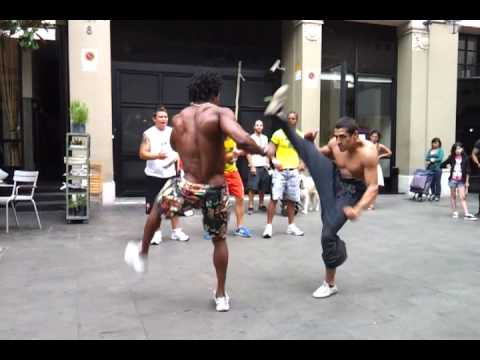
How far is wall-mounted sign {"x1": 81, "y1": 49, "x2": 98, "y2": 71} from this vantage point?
32.7ft

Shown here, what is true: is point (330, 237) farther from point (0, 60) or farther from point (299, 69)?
point (0, 60)

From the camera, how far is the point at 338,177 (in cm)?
460

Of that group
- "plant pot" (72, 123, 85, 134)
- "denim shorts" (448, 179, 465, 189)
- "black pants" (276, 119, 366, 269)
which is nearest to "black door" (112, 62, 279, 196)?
"plant pot" (72, 123, 85, 134)

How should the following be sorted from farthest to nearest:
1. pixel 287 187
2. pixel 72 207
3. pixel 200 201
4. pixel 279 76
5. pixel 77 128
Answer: pixel 279 76
pixel 77 128
pixel 72 207
pixel 287 187
pixel 200 201

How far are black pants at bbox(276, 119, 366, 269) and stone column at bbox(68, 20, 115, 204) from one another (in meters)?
6.52

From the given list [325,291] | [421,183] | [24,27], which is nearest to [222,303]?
[325,291]

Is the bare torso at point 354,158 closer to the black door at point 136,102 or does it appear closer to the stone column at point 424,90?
the black door at point 136,102

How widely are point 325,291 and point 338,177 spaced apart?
3.41 feet

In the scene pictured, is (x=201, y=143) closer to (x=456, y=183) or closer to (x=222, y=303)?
(x=222, y=303)

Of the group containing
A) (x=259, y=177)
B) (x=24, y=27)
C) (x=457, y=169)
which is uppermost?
(x=24, y=27)

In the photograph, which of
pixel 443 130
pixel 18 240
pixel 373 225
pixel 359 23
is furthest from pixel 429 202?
pixel 18 240

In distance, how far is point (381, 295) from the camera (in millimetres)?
4508

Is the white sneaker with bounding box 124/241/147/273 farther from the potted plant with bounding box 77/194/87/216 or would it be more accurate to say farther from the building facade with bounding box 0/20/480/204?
the building facade with bounding box 0/20/480/204

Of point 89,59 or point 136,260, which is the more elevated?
point 89,59
